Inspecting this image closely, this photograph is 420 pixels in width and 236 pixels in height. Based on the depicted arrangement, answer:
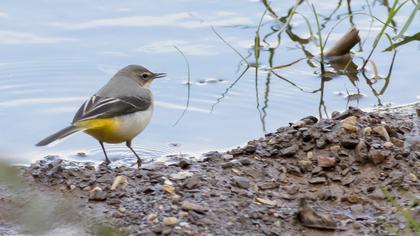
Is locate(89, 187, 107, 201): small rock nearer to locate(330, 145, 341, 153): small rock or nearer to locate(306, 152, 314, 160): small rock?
locate(306, 152, 314, 160): small rock

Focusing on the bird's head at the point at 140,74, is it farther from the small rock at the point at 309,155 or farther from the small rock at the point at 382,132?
the small rock at the point at 382,132

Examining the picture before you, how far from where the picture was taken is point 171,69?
9.06 metres

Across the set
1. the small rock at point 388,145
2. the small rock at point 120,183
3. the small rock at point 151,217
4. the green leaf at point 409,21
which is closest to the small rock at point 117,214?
the small rock at point 151,217

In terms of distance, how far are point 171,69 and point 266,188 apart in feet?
10.8

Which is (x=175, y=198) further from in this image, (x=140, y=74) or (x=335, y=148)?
(x=140, y=74)

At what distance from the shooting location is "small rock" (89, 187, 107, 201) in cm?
573

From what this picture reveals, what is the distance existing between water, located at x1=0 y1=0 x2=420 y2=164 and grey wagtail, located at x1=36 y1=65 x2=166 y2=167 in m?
0.38

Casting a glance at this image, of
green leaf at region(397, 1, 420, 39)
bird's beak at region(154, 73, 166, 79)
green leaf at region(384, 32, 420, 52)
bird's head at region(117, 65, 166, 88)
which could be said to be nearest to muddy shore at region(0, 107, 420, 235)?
bird's head at region(117, 65, 166, 88)

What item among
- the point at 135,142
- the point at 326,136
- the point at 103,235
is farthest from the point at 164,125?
the point at 103,235

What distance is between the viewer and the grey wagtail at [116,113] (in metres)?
6.73

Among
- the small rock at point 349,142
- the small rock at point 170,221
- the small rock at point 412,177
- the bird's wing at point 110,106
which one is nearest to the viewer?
the small rock at point 170,221

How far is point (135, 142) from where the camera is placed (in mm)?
7781

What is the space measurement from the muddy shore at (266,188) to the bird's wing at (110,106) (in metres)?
0.42

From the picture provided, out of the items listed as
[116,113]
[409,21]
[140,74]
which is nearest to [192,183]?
[116,113]
